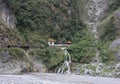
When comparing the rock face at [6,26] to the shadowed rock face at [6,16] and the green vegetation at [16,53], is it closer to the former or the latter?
the shadowed rock face at [6,16]

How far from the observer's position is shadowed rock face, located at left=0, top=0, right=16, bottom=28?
154ft

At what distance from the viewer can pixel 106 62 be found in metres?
45.5

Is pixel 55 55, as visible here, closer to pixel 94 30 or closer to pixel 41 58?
pixel 41 58

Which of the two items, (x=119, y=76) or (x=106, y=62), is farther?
(x=106, y=62)

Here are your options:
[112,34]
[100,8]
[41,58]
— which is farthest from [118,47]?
[100,8]

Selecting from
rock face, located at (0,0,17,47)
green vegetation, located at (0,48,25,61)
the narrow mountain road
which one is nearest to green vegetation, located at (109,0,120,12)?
rock face, located at (0,0,17,47)

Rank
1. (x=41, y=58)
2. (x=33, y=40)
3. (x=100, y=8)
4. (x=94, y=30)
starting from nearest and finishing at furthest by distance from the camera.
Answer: (x=41, y=58), (x=33, y=40), (x=94, y=30), (x=100, y=8)

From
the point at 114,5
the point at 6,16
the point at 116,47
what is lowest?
the point at 116,47

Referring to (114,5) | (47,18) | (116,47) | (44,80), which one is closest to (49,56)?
(116,47)

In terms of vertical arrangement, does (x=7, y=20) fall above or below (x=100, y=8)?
below

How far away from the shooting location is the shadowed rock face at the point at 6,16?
47.0 m

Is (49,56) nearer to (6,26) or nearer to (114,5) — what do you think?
(6,26)

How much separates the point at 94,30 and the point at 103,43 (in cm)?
921

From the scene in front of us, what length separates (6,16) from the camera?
47.9 metres
